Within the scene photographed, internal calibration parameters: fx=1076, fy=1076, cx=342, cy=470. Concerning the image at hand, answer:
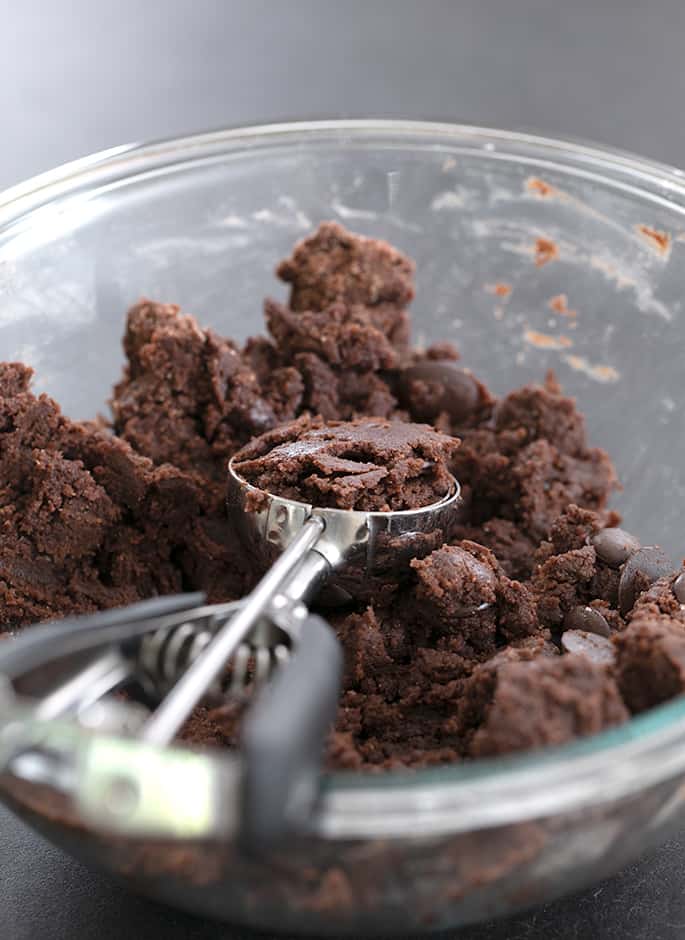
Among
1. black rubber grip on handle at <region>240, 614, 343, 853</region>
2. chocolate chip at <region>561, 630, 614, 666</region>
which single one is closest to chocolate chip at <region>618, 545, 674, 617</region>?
chocolate chip at <region>561, 630, 614, 666</region>

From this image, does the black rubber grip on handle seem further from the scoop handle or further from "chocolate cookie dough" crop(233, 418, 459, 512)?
"chocolate cookie dough" crop(233, 418, 459, 512)

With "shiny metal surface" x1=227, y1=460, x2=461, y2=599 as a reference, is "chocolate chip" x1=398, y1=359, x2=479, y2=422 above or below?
above

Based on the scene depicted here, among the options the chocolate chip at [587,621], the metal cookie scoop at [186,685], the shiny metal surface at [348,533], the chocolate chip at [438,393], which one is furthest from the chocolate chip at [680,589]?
the chocolate chip at [438,393]

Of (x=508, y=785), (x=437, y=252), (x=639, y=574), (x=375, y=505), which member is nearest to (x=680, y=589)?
(x=639, y=574)

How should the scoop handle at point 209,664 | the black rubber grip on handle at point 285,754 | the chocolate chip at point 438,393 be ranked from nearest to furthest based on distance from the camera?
1. the black rubber grip on handle at point 285,754
2. the scoop handle at point 209,664
3. the chocolate chip at point 438,393

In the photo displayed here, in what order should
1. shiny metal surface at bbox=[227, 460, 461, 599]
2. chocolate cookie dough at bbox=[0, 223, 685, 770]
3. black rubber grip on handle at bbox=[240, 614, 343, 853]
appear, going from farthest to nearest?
1. shiny metal surface at bbox=[227, 460, 461, 599]
2. chocolate cookie dough at bbox=[0, 223, 685, 770]
3. black rubber grip on handle at bbox=[240, 614, 343, 853]

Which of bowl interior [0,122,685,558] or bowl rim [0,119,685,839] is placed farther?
bowl interior [0,122,685,558]

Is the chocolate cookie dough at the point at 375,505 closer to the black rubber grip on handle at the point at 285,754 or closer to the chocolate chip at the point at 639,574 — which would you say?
the chocolate chip at the point at 639,574
